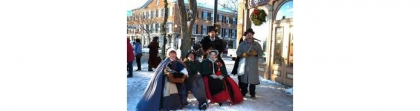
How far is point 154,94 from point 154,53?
662 mm

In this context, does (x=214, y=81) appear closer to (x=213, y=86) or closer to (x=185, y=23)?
(x=213, y=86)

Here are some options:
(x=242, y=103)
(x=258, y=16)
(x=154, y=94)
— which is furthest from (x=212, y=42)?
(x=258, y=16)

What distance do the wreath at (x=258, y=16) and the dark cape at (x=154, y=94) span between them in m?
1.99

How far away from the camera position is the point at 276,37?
13.4 feet

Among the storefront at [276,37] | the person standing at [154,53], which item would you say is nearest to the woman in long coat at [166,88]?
the person standing at [154,53]

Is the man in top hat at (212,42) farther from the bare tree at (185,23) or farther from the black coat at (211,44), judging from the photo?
the bare tree at (185,23)

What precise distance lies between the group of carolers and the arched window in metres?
0.94

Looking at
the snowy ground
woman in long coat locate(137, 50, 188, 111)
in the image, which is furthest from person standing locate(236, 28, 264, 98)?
woman in long coat locate(137, 50, 188, 111)

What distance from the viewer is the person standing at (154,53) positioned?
9.71ft
